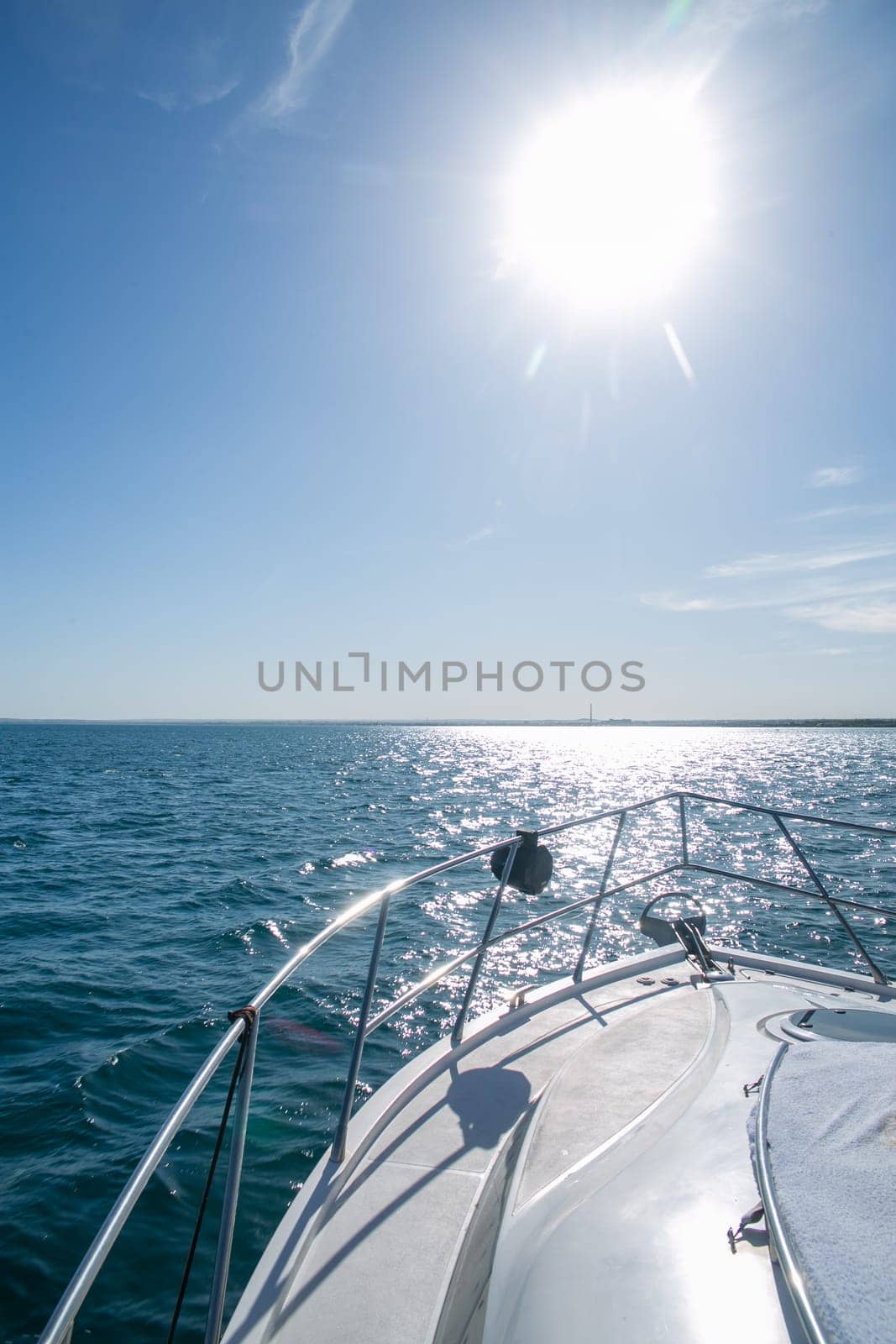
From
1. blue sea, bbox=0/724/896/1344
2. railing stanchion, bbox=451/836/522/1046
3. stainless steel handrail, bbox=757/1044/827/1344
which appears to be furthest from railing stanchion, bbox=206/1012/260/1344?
blue sea, bbox=0/724/896/1344

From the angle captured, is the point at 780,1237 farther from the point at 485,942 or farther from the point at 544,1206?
the point at 485,942

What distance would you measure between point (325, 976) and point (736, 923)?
682 cm

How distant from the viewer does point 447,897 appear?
13273 millimetres

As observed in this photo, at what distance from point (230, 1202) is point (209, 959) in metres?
8.58

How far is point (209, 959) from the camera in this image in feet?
31.4

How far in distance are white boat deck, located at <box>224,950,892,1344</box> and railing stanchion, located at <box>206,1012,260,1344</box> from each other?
0.41m

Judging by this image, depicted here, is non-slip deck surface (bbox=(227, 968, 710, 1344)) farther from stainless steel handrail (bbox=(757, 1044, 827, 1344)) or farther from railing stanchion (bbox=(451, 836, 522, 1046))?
stainless steel handrail (bbox=(757, 1044, 827, 1344))

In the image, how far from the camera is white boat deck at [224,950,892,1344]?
5.51ft

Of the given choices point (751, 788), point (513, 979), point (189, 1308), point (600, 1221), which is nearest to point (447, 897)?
point (513, 979)

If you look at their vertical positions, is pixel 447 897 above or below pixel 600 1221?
below

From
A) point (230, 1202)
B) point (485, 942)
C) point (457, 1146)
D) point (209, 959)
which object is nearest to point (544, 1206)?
point (457, 1146)

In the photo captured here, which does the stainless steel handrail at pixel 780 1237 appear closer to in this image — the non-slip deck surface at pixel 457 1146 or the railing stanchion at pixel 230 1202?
the non-slip deck surface at pixel 457 1146

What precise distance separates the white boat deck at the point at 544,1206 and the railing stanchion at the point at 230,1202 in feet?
1.33

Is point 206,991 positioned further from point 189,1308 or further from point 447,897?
point 447,897
